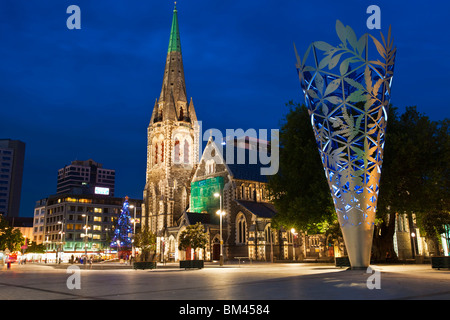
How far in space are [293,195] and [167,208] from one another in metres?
46.8

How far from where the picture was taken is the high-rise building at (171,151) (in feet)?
267

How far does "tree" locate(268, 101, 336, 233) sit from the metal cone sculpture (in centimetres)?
797

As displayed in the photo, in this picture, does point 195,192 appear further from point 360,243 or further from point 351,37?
point 351,37

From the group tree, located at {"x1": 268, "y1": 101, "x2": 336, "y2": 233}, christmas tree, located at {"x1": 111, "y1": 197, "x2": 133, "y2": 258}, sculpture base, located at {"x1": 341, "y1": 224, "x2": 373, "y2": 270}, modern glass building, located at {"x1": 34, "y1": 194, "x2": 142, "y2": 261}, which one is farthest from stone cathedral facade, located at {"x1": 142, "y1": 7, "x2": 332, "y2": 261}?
modern glass building, located at {"x1": 34, "y1": 194, "x2": 142, "y2": 261}

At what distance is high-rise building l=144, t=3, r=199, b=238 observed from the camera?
81312 mm

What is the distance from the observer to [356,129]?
2452cm

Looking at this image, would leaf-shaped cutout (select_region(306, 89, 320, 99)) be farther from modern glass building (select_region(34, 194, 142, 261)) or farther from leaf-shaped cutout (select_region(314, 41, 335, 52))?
modern glass building (select_region(34, 194, 142, 261))

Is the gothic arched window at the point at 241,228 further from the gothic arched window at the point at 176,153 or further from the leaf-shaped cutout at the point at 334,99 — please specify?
the leaf-shaped cutout at the point at 334,99

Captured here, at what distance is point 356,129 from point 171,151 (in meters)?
62.1

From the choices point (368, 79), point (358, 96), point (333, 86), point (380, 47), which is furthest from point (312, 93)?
point (380, 47)

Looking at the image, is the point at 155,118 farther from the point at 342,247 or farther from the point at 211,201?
the point at 342,247

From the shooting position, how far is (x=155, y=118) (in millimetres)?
89125

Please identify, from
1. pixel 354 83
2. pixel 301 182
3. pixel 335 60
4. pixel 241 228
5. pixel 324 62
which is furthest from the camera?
pixel 241 228
